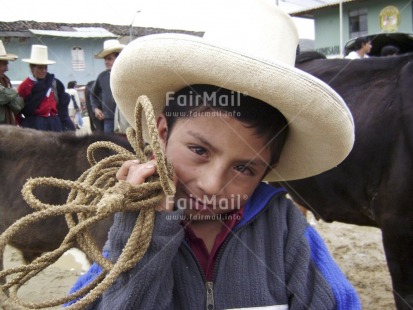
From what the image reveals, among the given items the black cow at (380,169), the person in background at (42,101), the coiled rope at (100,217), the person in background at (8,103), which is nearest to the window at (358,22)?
the person in background at (42,101)

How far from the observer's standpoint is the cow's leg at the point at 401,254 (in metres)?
2.17

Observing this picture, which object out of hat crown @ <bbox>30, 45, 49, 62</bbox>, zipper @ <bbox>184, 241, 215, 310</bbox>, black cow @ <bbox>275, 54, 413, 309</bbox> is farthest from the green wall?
zipper @ <bbox>184, 241, 215, 310</bbox>

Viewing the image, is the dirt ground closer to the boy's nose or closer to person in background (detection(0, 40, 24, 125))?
person in background (detection(0, 40, 24, 125))

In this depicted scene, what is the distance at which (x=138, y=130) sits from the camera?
99 cm

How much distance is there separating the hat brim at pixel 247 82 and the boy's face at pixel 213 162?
11 centimetres

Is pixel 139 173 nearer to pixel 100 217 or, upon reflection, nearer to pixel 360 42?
pixel 100 217

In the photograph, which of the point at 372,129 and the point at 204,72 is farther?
the point at 372,129

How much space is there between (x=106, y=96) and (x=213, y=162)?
5.05 meters

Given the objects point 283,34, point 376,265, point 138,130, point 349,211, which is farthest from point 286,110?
point 376,265

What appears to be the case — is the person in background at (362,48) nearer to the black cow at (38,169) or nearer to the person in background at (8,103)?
the person in background at (8,103)

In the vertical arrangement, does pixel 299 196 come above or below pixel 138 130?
below

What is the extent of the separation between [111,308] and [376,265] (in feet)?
9.95

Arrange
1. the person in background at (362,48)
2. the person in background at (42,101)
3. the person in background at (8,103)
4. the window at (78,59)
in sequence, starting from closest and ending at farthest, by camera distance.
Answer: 1. the person in background at (8,103)
2. the person in background at (42,101)
3. the person in background at (362,48)
4. the window at (78,59)

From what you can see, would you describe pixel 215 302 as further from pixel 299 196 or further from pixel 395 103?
pixel 299 196
